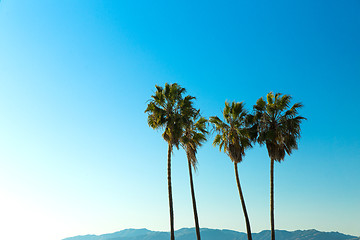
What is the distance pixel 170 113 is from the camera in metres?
29.0

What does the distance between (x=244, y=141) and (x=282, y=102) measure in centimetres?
510

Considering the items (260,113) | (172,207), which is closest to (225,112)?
(260,113)

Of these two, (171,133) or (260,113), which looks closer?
(171,133)

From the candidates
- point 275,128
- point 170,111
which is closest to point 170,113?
point 170,111

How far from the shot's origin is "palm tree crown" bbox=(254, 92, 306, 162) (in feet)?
94.3

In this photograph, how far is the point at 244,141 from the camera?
30.0 meters

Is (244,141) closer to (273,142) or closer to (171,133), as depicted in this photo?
(273,142)

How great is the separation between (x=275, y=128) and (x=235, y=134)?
12.2ft

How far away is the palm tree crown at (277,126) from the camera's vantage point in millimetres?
28734

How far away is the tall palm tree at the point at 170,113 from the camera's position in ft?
92.2

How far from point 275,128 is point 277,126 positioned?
0.94 feet

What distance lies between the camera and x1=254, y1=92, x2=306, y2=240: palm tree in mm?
28734

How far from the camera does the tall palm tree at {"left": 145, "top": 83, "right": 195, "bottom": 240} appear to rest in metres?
28.1

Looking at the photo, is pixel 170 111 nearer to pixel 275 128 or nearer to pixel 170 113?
pixel 170 113
